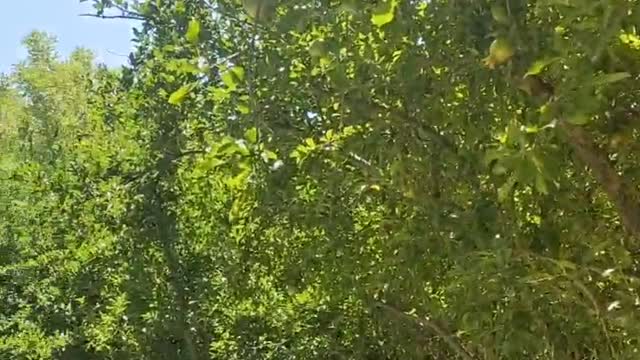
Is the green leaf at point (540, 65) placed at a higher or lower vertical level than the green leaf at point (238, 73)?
lower

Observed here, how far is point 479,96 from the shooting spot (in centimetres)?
170

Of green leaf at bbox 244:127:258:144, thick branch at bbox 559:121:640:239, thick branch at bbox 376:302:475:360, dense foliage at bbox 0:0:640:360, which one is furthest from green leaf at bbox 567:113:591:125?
thick branch at bbox 376:302:475:360

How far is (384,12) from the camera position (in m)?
1.48

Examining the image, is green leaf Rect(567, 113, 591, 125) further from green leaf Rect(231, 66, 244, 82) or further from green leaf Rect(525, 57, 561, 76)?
green leaf Rect(231, 66, 244, 82)

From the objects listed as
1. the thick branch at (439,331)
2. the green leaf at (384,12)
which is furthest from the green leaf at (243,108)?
the thick branch at (439,331)

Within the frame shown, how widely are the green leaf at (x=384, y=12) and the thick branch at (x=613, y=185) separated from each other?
359mm

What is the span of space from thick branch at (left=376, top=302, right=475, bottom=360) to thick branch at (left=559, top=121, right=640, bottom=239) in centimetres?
129

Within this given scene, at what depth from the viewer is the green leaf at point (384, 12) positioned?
1478 mm

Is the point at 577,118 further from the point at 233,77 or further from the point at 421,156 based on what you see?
the point at 233,77

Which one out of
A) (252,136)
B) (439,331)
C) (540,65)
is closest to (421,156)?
(252,136)

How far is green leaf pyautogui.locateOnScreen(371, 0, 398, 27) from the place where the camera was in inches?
58.2

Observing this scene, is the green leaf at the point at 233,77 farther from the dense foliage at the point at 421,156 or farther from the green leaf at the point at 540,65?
the green leaf at the point at 540,65

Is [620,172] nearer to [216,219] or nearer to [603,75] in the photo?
[603,75]

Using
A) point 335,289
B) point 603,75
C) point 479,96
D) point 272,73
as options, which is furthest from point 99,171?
point 603,75
